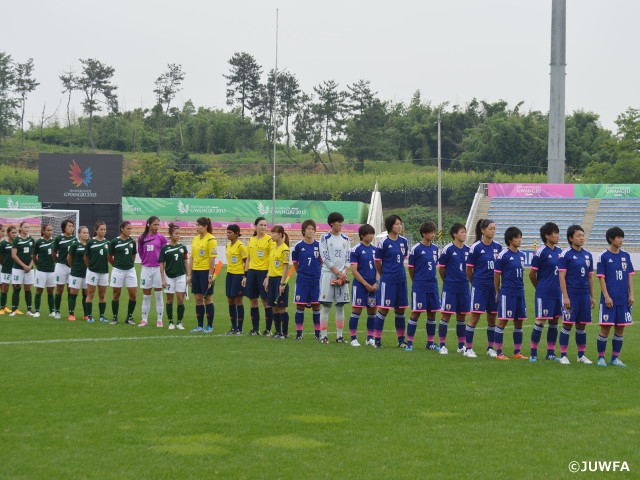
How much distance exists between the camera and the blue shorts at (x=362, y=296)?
13.8 m

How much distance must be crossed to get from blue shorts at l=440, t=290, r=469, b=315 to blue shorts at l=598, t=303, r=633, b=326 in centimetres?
199

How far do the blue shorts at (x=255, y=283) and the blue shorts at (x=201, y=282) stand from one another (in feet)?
3.11

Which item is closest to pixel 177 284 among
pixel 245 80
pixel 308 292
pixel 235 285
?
pixel 235 285

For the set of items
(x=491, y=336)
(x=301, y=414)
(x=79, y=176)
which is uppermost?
(x=79, y=176)

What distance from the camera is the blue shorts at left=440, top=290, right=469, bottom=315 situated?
1302cm

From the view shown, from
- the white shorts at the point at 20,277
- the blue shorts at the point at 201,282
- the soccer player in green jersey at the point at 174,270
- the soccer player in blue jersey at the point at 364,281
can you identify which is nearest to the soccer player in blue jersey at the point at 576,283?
the soccer player in blue jersey at the point at 364,281

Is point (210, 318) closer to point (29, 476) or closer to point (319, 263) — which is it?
point (319, 263)

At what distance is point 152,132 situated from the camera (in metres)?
97.0

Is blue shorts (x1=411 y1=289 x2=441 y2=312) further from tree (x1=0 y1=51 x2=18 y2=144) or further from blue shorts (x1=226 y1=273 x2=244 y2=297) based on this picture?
tree (x1=0 y1=51 x2=18 y2=144)

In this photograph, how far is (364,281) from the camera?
539 inches

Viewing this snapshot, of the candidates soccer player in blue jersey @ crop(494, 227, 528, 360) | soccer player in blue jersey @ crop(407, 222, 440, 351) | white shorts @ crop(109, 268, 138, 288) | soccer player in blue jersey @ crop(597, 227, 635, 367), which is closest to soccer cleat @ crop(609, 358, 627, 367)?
soccer player in blue jersey @ crop(597, 227, 635, 367)

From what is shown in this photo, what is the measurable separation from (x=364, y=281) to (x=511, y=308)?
7.87ft

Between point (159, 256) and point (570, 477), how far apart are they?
1129 centimetres

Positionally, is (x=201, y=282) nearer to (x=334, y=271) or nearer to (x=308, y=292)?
(x=308, y=292)
